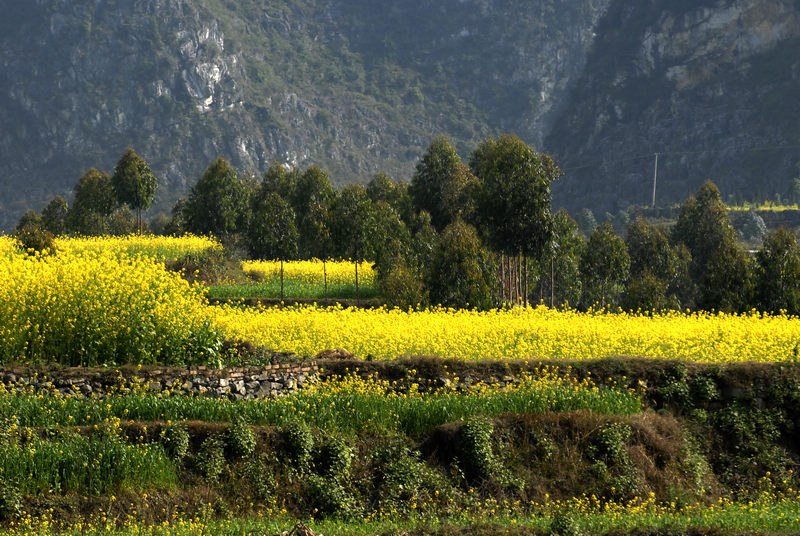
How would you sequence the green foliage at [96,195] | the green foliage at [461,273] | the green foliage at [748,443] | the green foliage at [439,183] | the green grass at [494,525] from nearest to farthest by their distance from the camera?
the green grass at [494,525] → the green foliage at [748,443] → the green foliage at [461,273] → the green foliage at [439,183] → the green foliage at [96,195]

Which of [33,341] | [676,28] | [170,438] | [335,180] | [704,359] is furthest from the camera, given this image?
[676,28]

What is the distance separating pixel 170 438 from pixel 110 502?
5.65 feet

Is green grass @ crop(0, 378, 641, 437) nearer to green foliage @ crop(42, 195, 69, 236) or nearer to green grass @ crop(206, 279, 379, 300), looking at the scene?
green grass @ crop(206, 279, 379, 300)

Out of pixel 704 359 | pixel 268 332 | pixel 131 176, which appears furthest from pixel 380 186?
pixel 704 359

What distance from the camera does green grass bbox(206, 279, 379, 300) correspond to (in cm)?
4016

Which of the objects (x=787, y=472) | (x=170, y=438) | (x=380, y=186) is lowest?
(x=787, y=472)

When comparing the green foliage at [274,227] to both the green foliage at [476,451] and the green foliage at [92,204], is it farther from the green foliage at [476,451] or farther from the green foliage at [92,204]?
the green foliage at [476,451]

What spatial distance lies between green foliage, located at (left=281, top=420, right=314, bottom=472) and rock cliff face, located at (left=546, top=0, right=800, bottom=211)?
142 m

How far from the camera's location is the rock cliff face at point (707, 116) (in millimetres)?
157000

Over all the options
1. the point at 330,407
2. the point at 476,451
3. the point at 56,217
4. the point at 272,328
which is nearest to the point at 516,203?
Result: the point at 272,328

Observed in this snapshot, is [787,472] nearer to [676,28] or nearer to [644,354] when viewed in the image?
[644,354]

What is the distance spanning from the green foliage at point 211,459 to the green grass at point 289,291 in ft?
76.9

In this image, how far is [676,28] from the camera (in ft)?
643

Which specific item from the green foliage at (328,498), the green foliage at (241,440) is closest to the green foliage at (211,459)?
the green foliage at (241,440)
